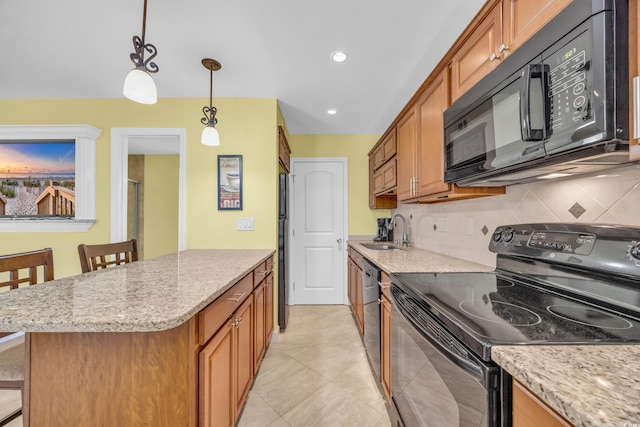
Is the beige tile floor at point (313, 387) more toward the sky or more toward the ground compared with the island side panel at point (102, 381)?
more toward the ground

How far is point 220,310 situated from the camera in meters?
1.14

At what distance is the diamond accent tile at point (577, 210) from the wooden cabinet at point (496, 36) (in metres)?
0.68

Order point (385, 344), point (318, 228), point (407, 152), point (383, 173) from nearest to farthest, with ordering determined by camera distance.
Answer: point (385, 344), point (407, 152), point (383, 173), point (318, 228)

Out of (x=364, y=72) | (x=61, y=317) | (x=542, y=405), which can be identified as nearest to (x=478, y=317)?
(x=542, y=405)

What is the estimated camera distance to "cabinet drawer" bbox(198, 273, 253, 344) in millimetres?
962

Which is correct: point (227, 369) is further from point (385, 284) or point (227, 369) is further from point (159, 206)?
point (159, 206)

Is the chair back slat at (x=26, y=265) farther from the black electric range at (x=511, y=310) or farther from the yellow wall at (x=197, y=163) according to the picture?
the black electric range at (x=511, y=310)

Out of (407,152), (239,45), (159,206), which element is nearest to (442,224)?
(407,152)

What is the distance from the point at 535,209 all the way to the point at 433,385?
0.96 meters

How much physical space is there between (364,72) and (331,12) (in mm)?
719

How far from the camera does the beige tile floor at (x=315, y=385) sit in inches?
63.0

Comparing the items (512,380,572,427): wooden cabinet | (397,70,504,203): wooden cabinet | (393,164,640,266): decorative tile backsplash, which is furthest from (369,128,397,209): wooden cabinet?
(512,380,572,427): wooden cabinet

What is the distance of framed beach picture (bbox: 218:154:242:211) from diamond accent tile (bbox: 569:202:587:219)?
7.83 feet

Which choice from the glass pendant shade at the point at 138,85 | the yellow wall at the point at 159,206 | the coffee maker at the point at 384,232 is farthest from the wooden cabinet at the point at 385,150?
the yellow wall at the point at 159,206
